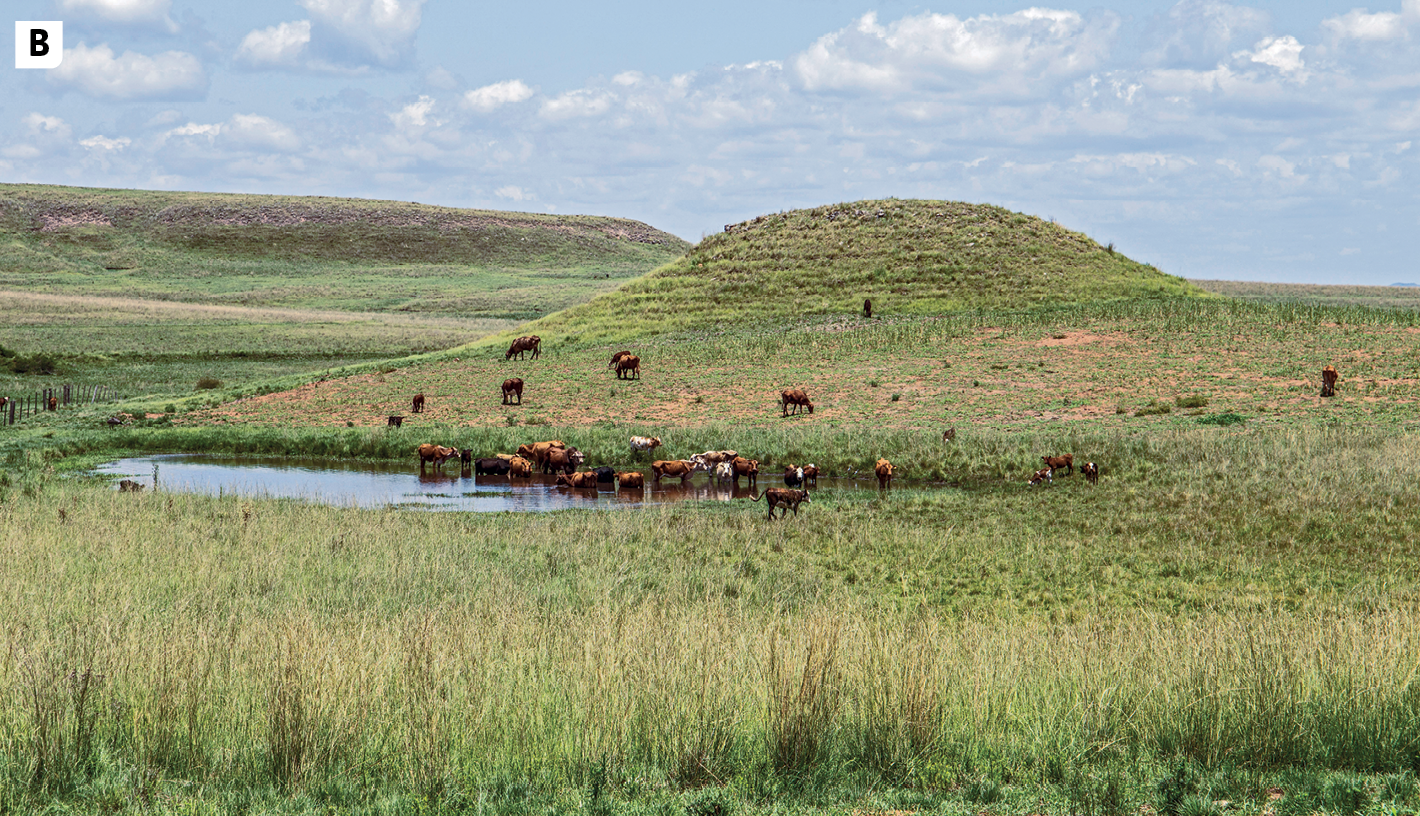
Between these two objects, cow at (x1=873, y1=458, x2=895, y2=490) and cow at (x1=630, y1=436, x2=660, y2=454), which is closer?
cow at (x1=873, y1=458, x2=895, y2=490)

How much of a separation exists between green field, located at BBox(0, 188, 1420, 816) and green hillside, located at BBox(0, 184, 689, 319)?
83504 mm

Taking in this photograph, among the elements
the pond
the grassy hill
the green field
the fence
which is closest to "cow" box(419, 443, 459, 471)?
the pond

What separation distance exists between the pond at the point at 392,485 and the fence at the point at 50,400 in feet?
39.2

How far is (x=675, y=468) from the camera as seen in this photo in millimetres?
28016

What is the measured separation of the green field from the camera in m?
8.10

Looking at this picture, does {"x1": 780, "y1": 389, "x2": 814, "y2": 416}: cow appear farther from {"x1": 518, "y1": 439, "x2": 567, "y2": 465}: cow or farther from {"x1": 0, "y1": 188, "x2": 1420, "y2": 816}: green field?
{"x1": 518, "y1": 439, "x2": 567, "y2": 465}: cow

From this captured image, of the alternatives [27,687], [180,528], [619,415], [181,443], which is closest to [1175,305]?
[619,415]

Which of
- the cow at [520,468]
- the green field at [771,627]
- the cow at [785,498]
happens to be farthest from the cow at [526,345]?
the cow at [785,498]

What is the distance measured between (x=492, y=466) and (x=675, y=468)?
5.08 m

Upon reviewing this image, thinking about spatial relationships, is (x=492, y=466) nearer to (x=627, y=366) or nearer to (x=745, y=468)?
(x=745, y=468)

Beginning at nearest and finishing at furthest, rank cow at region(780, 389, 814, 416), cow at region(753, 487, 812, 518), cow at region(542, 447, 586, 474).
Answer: cow at region(753, 487, 812, 518)
cow at region(542, 447, 586, 474)
cow at region(780, 389, 814, 416)

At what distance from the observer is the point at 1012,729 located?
9016 millimetres

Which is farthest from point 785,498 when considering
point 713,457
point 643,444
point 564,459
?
point 643,444

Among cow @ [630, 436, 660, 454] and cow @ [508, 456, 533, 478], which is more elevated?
cow @ [630, 436, 660, 454]
